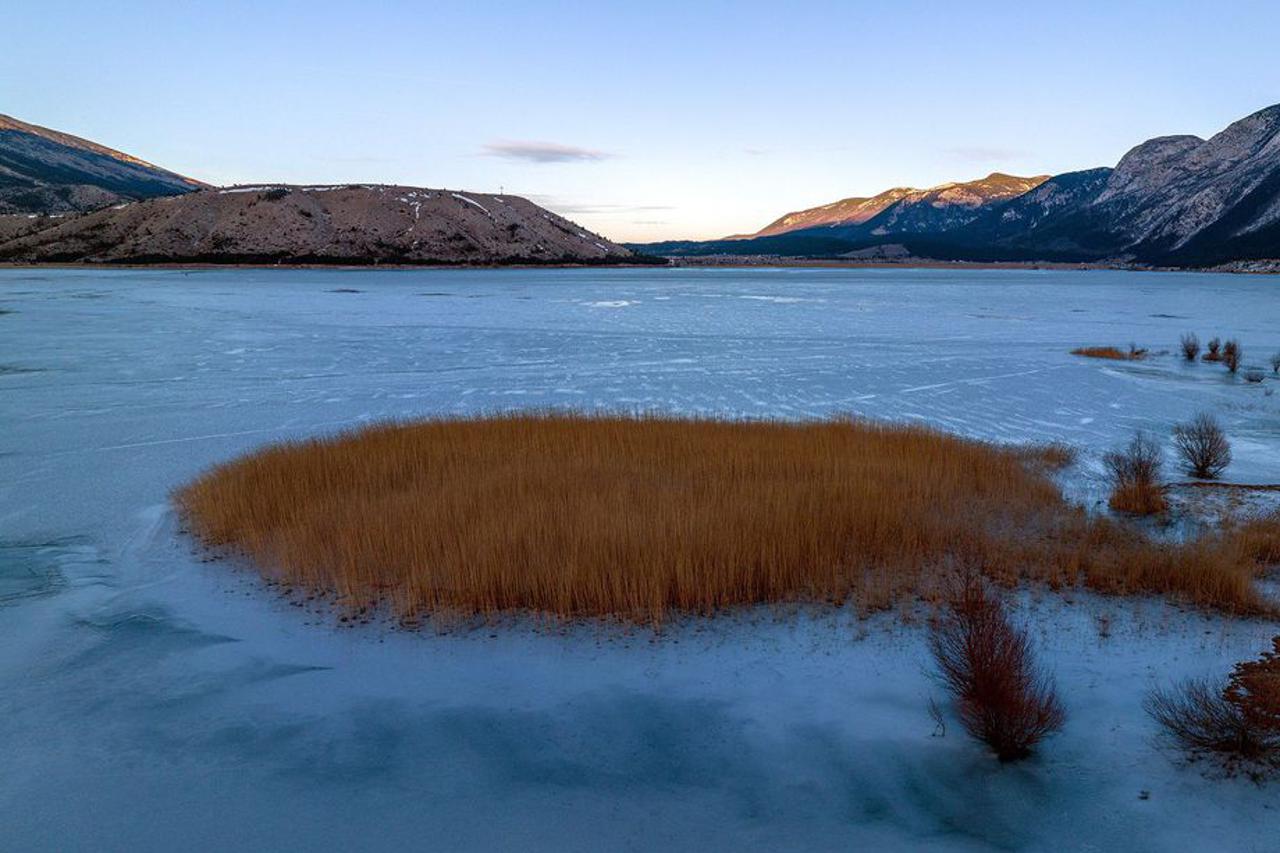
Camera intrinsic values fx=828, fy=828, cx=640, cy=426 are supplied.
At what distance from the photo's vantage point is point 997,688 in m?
5.23

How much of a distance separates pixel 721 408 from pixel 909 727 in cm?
1271

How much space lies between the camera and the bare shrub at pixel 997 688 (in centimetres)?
519

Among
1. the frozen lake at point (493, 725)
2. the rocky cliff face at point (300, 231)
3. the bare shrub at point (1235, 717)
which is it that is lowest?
the frozen lake at point (493, 725)

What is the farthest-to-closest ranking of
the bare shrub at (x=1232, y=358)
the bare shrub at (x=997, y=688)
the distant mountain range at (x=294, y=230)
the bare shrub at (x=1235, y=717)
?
1. the distant mountain range at (x=294, y=230)
2. the bare shrub at (x=1232, y=358)
3. the bare shrub at (x=997, y=688)
4. the bare shrub at (x=1235, y=717)

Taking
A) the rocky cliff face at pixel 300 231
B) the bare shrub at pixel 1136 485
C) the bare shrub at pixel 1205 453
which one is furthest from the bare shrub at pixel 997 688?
the rocky cliff face at pixel 300 231

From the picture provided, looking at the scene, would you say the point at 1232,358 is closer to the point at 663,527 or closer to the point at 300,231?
the point at 663,527

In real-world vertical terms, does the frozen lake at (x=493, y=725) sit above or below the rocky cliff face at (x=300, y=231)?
below

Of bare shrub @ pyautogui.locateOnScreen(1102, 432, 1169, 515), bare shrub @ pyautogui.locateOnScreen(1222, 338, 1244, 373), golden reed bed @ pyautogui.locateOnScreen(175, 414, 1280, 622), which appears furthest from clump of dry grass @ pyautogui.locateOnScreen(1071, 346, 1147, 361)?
bare shrub @ pyautogui.locateOnScreen(1102, 432, 1169, 515)

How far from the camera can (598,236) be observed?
643ft

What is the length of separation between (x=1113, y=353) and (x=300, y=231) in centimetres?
13335

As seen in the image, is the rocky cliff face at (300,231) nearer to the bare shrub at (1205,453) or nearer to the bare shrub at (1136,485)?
the bare shrub at (1205,453)

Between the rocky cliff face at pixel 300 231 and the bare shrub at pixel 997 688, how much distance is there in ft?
421

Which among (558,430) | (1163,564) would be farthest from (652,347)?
(1163,564)

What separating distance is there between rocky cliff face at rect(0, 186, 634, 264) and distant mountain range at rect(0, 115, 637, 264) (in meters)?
0.17
